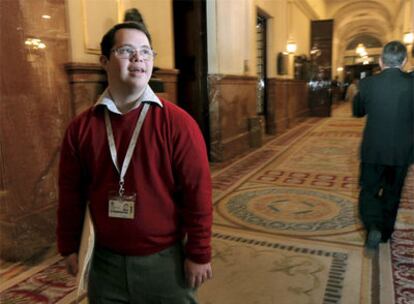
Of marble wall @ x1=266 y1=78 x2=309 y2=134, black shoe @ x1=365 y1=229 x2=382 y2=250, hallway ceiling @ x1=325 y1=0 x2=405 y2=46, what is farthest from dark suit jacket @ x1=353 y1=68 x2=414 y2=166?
hallway ceiling @ x1=325 y1=0 x2=405 y2=46

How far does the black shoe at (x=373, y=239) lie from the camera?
2932 millimetres

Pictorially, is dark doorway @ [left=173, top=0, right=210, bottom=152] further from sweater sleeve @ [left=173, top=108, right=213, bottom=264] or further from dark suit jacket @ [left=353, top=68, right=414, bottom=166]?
sweater sleeve @ [left=173, top=108, right=213, bottom=264]

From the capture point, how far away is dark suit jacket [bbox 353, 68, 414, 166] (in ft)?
9.13

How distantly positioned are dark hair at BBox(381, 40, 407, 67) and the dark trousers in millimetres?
758

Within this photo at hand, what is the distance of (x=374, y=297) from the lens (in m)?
2.30

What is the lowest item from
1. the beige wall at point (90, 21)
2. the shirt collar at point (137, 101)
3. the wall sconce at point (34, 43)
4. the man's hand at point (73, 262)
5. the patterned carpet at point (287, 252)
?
the patterned carpet at point (287, 252)

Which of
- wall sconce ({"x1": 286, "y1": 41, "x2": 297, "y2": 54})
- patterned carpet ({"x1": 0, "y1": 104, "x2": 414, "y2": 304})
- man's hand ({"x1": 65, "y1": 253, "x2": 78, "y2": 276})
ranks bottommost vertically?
patterned carpet ({"x1": 0, "y1": 104, "x2": 414, "y2": 304})

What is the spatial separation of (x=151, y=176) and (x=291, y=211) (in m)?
2.84

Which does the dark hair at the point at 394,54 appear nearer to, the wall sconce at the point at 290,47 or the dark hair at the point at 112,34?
the dark hair at the point at 112,34

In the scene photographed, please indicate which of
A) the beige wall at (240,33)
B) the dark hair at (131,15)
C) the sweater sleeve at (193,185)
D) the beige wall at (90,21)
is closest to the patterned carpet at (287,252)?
the sweater sleeve at (193,185)

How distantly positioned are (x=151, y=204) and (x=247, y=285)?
1419 mm

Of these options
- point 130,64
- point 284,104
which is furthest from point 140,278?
point 284,104

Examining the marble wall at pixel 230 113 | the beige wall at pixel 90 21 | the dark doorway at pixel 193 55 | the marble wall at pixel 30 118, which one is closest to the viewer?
the marble wall at pixel 30 118

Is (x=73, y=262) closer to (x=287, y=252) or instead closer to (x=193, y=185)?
(x=193, y=185)
